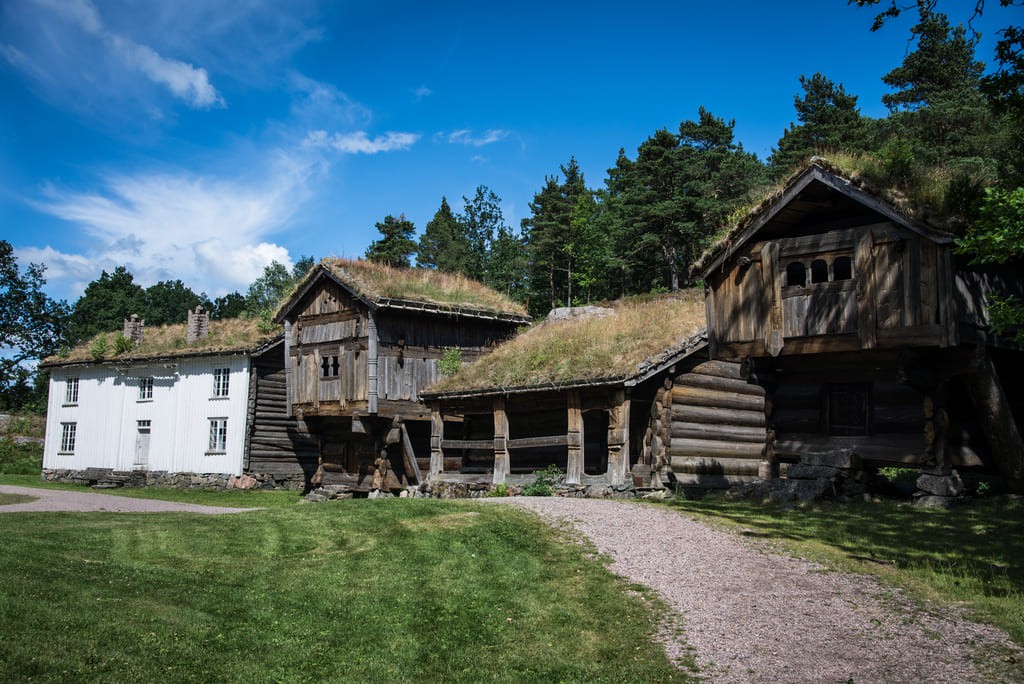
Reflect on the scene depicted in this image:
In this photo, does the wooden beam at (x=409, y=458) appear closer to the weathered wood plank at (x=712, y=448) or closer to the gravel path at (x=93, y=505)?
the gravel path at (x=93, y=505)

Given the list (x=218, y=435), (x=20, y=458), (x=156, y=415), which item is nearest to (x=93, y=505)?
(x=218, y=435)

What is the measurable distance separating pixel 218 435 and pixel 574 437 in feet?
68.4

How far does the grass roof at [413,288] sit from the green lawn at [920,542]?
14575mm

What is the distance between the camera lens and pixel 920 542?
14141 mm

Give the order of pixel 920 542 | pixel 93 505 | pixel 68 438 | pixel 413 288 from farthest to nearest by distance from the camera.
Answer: pixel 68 438 < pixel 413 288 < pixel 93 505 < pixel 920 542

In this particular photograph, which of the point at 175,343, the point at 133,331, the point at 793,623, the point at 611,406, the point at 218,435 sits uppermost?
the point at 133,331

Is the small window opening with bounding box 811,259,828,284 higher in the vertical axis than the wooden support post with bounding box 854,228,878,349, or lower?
higher

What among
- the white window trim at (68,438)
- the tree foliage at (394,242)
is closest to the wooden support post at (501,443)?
the white window trim at (68,438)

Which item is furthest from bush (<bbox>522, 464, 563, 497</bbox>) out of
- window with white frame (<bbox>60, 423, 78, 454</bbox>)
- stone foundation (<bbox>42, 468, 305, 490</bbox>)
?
window with white frame (<bbox>60, 423, 78, 454</bbox>)

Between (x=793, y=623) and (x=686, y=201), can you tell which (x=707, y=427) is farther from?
(x=686, y=201)

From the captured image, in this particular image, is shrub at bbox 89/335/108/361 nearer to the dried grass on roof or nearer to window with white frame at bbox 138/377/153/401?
window with white frame at bbox 138/377/153/401

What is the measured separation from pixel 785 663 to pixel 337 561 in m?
8.16

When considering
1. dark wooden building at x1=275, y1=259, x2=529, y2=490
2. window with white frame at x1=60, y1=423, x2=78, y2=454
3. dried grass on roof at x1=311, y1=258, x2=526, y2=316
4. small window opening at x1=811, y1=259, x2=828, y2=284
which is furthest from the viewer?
window with white frame at x1=60, y1=423, x2=78, y2=454

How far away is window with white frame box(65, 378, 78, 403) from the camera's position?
145 feet
